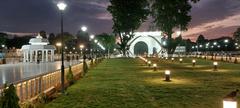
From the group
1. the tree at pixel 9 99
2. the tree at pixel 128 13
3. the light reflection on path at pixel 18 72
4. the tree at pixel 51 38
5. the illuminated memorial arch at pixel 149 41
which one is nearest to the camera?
the tree at pixel 9 99

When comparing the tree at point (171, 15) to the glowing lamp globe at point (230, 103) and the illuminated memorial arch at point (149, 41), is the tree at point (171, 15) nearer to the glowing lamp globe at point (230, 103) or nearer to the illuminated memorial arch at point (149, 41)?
the illuminated memorial arch at point (149, 41)

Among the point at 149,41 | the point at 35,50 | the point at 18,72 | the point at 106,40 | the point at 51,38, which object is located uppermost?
the point at 51,38

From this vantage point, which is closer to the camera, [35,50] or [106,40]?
[35,50]

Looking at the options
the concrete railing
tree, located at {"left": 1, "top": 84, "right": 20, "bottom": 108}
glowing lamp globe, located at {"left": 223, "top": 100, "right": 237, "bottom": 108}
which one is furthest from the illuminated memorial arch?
glowing lamp globe, located at {"left": 223, "top": 100, "right": 237, "bottom": 108}

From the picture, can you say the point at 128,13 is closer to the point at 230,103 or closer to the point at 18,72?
the point at 18,72

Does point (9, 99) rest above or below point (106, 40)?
below

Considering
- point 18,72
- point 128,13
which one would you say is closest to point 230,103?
point 18,72

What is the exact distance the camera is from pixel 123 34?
104m

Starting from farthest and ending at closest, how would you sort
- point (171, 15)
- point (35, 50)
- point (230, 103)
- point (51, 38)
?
point (51, 38), point (171, 15), point (35, 50), point (230, 103)

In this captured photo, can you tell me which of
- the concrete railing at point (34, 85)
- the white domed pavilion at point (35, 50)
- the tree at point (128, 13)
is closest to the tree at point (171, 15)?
the tree at point (128, 13)

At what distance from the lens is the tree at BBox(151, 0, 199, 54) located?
292ft

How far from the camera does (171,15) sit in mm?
89625

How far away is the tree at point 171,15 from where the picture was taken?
8906 cm

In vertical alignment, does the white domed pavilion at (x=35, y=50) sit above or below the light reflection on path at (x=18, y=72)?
above
